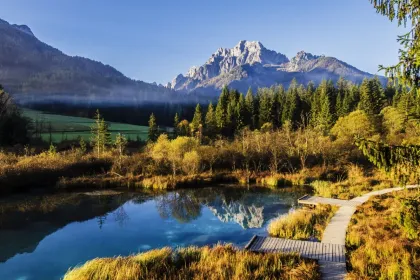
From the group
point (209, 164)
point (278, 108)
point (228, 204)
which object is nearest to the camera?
point (228, 204)

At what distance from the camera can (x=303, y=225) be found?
50.7 feet

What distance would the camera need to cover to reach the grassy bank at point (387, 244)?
629cm

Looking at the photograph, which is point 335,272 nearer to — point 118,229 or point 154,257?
point 154,257

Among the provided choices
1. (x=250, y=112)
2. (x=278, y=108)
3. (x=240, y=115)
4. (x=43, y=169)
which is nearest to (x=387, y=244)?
(x=43, y=169)

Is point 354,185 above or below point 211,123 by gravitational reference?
below

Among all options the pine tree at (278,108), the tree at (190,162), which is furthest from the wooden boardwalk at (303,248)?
the pine tree at (278,108)

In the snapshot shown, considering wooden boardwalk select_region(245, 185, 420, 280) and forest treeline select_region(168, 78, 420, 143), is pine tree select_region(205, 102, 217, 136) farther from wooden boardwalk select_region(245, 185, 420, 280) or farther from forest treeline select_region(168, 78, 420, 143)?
wooden boardwalk select_region(245, 185, 420, 280)

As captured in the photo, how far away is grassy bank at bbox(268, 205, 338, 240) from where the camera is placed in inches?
562

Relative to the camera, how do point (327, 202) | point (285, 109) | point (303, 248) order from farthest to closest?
1. point (285, 109)
2. point (327, 202)
3. point (303, 248)

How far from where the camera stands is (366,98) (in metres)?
63.8

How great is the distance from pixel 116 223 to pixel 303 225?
1049 cm

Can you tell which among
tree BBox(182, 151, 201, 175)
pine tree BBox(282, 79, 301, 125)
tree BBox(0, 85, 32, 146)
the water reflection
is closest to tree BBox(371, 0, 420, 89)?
the water reflection

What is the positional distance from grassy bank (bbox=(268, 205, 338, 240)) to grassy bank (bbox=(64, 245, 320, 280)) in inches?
139

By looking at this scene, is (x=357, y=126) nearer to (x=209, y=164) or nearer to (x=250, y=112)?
(x=209, y=164)
